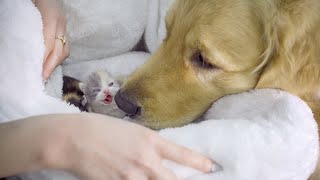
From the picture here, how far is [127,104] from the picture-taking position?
1446 mm

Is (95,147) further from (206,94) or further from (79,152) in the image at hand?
(206,94)

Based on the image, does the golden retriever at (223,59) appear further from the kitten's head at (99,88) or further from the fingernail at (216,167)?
the fingernail at (216,167)

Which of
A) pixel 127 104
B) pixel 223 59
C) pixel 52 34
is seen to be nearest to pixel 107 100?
pixel 127 104

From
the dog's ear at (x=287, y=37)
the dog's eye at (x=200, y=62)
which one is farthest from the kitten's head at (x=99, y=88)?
the dog's ear at (x=287, y=37)

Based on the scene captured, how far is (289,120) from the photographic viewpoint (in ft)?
3.78

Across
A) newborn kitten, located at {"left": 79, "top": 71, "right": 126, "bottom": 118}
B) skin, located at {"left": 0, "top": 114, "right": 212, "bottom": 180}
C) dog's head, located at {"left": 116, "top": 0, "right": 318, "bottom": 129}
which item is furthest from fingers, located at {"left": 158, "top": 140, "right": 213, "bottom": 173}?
newborn kitten, located at {"left": 79, "top": 71, "right": 126, "bottom": 118}

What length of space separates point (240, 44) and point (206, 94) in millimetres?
184

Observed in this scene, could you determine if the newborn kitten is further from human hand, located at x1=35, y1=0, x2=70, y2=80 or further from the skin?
the skin

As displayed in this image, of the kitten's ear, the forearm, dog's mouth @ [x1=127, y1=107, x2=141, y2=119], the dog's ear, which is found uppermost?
the dog's ear

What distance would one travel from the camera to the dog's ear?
131 cm

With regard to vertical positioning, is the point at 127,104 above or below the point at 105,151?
below

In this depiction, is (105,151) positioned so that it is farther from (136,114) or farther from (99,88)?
A: (99,88)

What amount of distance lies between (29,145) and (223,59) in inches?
24.1

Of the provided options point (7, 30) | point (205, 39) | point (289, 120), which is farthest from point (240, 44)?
→ point (7, 30)
